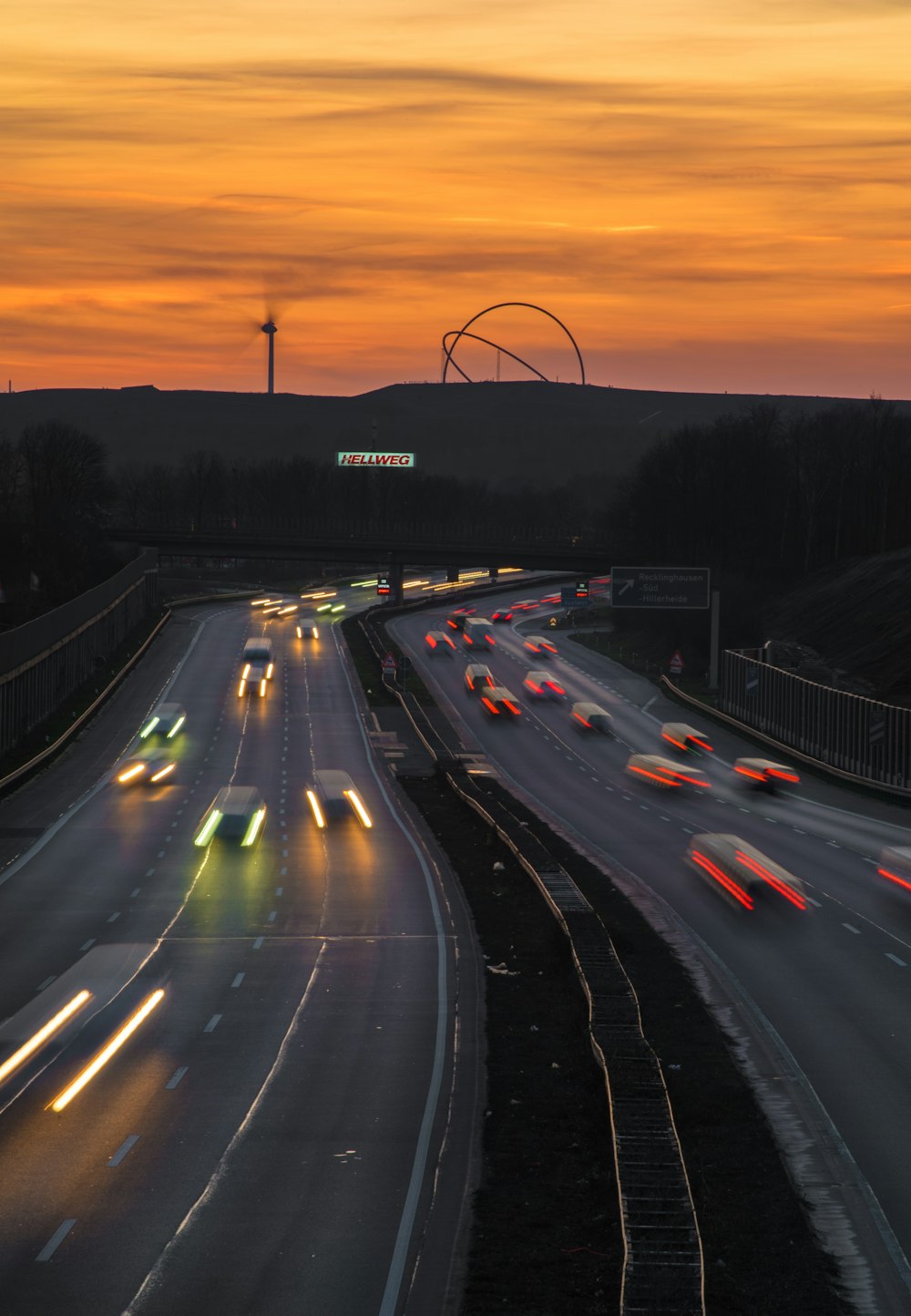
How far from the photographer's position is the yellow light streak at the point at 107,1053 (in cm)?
2731

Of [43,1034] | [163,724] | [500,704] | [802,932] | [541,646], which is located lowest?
[163,724]

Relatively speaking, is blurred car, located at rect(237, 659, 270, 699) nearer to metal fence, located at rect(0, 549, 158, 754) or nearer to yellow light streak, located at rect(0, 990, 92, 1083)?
metal fence, located at rect(0, 549, 158, 754)

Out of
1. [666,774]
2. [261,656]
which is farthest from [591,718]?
[261,656]

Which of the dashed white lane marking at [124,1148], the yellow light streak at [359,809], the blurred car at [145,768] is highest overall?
the dashed white lane marking at [124,1148]

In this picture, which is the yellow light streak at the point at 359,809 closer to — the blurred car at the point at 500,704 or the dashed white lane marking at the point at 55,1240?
the blurred car at the point at 500,704

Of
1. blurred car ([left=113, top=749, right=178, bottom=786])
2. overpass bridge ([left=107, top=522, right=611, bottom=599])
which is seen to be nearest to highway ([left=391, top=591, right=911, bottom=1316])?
blurred car ([left=113, top=749, right=178, bottom=786])

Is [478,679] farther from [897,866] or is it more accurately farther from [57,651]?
[897,866]

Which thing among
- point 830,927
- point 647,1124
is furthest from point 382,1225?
point 830,927

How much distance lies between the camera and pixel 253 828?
201ft

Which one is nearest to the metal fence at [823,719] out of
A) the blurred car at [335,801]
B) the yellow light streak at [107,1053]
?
the blurred car at [335,801]

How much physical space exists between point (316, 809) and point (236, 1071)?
39.2m

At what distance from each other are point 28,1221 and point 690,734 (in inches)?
2836

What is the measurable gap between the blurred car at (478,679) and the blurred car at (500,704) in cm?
434

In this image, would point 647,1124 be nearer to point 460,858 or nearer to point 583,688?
point 460,858
